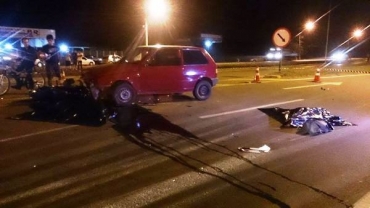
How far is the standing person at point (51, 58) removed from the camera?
47.7ft

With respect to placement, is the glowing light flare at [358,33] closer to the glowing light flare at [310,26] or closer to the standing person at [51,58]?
the glowing light flare at [310,26]

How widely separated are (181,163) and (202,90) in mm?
7474

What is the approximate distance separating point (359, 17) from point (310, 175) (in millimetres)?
82985

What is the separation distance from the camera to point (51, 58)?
14.7 metres

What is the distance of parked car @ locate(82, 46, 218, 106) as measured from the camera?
500 inches

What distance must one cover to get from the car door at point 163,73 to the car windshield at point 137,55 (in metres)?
0.24

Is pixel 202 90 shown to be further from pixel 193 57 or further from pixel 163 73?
A: pixel 163 73

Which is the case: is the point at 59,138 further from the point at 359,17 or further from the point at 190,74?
the point at 359,17

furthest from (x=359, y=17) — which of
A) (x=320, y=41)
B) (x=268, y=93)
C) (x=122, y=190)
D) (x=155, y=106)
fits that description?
(x=122, y=190)

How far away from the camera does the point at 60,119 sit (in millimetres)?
10539

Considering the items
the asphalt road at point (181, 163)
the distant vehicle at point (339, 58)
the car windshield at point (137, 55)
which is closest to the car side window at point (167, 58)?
the car windshield at point (137, 55)

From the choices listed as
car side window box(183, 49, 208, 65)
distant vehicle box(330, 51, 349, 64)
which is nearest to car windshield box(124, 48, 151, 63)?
car side window box(183, 49, 208, 65)

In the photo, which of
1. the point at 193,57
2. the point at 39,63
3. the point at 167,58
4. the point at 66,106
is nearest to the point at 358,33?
the point at 193,57

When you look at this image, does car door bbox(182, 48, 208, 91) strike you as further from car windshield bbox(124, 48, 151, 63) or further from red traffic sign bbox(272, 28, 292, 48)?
red traffic sign bbox(272, 28, 292, 48)
